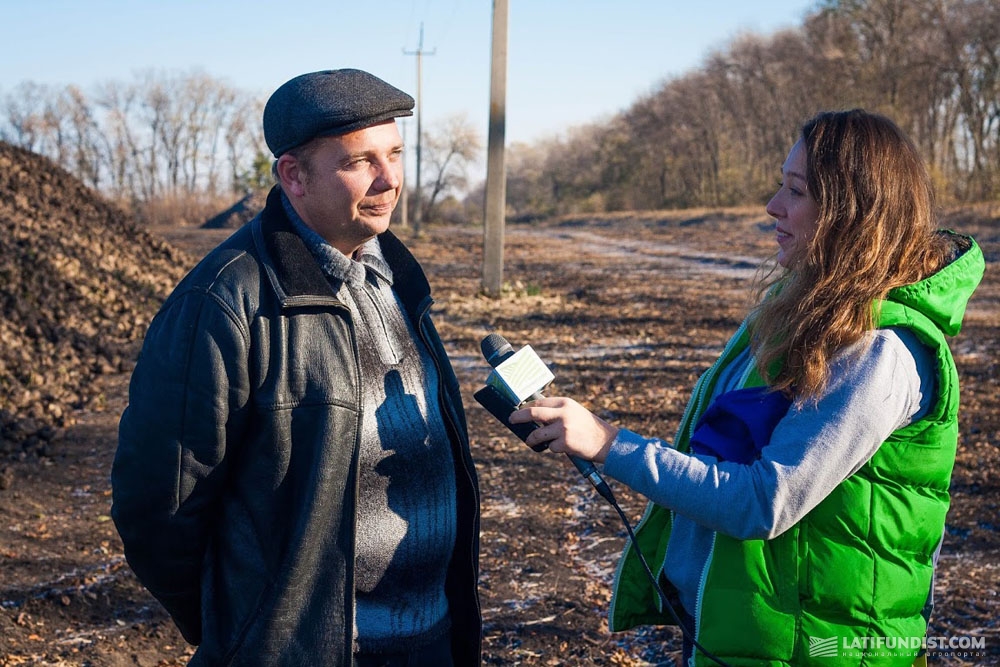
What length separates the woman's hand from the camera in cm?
203

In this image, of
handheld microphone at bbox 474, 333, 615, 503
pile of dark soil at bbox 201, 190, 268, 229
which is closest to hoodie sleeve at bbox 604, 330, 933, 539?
handheld microphone at bbox 474, 333, 615, 503

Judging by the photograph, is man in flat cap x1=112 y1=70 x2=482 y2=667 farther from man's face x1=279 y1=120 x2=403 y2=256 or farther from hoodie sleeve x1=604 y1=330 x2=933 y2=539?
hoodie sleeve x1=604 y1=330 x2=933 y2=539

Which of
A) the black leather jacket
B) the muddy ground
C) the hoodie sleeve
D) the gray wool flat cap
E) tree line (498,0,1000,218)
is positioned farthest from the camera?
tree line (498,0,1000,218)

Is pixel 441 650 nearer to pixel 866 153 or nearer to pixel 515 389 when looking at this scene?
pixel 515 389

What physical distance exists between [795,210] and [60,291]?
1094 cm

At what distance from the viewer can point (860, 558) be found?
1961mm

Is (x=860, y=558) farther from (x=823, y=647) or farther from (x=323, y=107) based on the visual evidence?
(x=323, y=107)

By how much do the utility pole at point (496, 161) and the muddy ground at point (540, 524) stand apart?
1954 millimetres

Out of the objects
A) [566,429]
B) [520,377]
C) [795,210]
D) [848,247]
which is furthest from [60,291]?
[848,247]

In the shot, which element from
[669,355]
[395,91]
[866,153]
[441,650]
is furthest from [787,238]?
[669,355]

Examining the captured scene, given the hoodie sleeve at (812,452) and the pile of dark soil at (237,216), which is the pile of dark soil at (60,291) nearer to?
the hoodie sleeve at (812,452)

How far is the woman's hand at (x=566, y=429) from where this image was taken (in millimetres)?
2033

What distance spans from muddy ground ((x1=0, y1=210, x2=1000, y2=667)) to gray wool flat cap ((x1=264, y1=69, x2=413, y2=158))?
273cm

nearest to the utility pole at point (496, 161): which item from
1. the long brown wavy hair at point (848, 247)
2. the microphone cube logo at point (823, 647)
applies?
the long brown wavy hair at point (848, 247)
